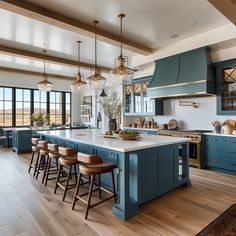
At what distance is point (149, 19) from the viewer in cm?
365

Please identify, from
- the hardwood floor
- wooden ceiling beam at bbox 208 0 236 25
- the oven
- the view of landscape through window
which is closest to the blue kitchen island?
the hardwood floor

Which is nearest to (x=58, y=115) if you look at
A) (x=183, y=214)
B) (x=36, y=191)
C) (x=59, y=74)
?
(x=59, y=74)

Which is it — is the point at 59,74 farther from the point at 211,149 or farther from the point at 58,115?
the point at 211,149

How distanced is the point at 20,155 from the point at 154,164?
5.04 meters

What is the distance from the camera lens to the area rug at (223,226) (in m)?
2.13

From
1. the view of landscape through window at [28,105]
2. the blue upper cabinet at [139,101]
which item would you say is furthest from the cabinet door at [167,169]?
the view of landscape through window at [28,105]

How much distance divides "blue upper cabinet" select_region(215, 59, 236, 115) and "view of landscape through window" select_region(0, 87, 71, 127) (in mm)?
7324

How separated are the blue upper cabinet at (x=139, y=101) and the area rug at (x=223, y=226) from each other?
12.0 ft

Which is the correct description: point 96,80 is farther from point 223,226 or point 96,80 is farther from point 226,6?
point 223,226

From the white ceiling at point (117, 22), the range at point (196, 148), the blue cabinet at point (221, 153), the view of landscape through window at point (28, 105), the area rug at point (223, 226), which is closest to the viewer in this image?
the area rug at point (223, 226)

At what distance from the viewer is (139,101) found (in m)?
6.34

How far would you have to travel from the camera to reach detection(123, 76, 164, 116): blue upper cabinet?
5.93 meters

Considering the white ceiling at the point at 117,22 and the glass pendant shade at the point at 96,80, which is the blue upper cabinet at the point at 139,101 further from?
the glass pendant shade at the point at 96,80

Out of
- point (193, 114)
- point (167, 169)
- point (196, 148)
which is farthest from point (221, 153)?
point (167, 169)
